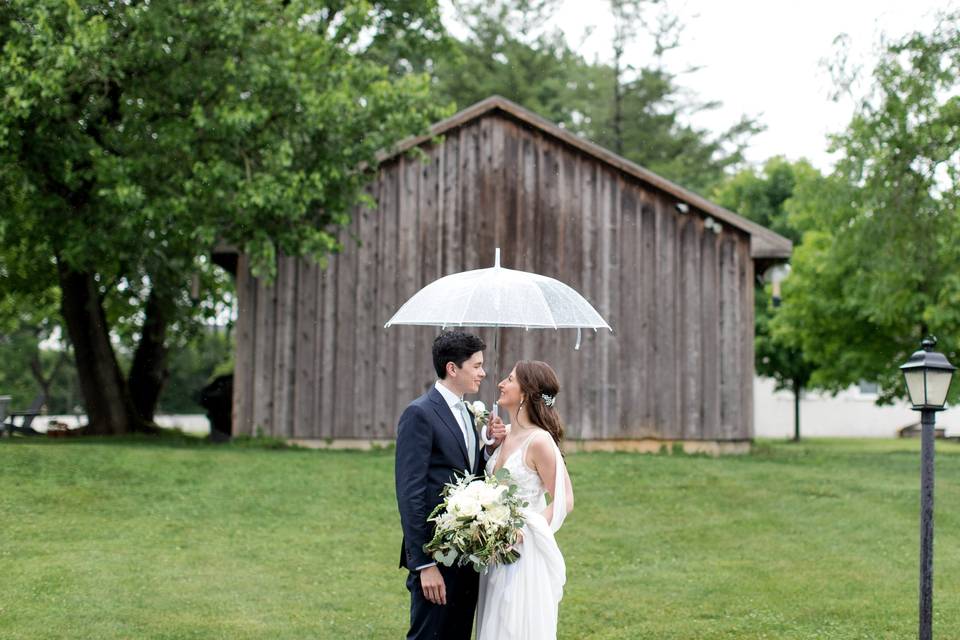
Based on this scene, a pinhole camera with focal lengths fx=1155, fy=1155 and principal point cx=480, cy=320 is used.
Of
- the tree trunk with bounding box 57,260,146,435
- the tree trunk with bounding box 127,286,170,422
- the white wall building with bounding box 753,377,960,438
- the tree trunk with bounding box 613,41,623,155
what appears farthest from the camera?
the white wall building with bounding box 753,377,960,438

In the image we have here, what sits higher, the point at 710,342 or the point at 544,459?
the point at 710,342

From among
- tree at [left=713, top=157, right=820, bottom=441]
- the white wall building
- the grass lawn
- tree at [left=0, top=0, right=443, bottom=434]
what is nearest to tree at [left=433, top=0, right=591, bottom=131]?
tree at [left=713, top=157, right=820, bottom=441]

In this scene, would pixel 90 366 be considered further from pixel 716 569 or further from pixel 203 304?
pixel 716 569

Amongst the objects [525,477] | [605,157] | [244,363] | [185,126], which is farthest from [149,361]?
[525,477]

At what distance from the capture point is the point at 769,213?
137 ft

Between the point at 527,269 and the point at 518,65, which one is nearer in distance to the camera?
the point at 527,269

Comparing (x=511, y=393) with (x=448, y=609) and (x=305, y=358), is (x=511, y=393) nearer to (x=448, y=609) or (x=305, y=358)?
(x=448, y=609)

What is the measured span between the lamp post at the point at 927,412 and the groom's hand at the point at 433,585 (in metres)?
3.83

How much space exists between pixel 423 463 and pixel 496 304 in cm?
114

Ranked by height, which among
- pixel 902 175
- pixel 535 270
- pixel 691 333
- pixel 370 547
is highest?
pixel 902 175

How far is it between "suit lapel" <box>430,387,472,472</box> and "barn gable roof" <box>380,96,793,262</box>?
47.8 feet

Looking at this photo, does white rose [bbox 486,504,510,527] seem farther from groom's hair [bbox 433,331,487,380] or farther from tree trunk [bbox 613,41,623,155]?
tree trunk [bbox 613,41,623,155]

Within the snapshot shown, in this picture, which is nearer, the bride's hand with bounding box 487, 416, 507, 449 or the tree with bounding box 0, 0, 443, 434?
the bride's hand with bounding box 487, 416, 507, 449

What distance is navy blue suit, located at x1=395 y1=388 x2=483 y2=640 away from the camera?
596 centimetres
